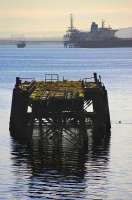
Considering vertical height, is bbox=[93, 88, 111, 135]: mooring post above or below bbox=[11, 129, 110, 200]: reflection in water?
above

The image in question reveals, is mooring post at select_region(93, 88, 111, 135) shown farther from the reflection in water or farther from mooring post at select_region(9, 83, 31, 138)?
mooring post at select_region(9, 83, 31, 138)

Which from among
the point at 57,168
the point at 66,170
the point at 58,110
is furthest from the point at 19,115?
the point at 66,170

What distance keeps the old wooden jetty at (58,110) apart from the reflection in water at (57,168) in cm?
141

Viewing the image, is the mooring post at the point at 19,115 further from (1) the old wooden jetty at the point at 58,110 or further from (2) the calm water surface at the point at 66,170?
(2) the calm water surface at the point at 66,170

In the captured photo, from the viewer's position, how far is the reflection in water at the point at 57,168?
1652 inches

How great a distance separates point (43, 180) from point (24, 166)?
493cm

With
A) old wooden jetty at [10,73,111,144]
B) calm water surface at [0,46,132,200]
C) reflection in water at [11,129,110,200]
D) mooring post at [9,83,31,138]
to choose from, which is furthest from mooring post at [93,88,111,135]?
mooring post at [9,83,31,138]

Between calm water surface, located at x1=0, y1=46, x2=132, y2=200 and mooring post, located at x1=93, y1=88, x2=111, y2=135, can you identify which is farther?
mooring post, located at x1=93, y1=88, x2=111, y2=135

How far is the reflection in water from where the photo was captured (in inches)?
1652

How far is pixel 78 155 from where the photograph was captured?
53.8 meters

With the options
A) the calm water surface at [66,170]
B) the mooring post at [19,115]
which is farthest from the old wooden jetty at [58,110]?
the calm water surface at [66,170]

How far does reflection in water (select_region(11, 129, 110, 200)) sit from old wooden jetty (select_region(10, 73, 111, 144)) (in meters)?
1.41

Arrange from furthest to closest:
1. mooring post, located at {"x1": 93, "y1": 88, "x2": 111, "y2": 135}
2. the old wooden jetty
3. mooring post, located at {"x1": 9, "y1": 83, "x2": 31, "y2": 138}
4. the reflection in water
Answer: mooring post, located at {"x1": 93, "y1": 88, "x2": 111, "y2": 135}
mooring post, located at {"x1": 9, "y1": 83, "x2": 31, "y2": 138}
the old wooden jetty
the reflection in water

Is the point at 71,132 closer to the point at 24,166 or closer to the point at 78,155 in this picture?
the point at 78,155
